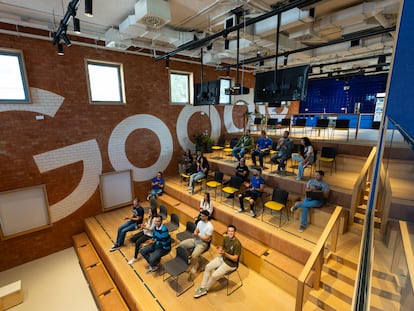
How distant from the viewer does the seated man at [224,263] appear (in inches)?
148

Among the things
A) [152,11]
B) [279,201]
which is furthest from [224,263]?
[152,11]

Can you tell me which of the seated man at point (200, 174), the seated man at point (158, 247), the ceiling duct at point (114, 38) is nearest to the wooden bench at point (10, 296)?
the seated man at point (158, 247)

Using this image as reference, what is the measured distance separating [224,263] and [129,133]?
5020 mm

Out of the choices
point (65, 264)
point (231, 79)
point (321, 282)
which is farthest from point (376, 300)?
point (231, 79)

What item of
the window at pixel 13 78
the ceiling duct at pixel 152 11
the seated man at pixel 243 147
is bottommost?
the seated man at pixel 243 147

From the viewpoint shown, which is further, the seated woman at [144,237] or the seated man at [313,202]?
the seated woman at [144,237]

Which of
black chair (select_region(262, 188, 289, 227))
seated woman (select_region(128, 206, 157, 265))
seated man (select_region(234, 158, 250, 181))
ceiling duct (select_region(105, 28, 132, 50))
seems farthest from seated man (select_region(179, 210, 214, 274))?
ceiling duct (select_region(105, 28, 132, 50))

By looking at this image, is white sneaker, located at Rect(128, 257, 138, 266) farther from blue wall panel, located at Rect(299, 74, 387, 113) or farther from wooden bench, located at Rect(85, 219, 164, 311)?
blue wall panel, located at Rect(299, 74, 387, 113)

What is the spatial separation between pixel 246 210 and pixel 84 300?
4156mm

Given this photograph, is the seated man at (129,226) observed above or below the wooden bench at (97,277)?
above

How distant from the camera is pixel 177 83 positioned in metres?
8.01

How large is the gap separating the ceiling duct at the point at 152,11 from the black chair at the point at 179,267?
14.8ft

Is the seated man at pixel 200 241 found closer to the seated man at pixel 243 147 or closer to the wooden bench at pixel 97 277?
the wooden bench at pixel 97 277

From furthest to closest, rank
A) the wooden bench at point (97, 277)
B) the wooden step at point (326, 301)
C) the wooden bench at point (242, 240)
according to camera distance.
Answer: the wooden bench at point (242, 240)
the wooden bench at point (97, 277)
the wooden step at point (326, 301)
